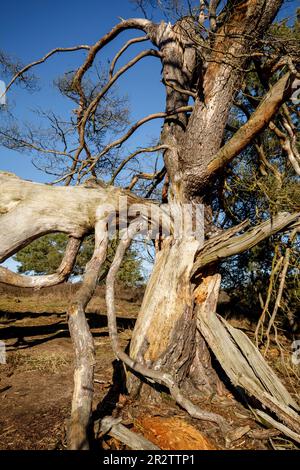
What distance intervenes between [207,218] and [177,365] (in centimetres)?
184

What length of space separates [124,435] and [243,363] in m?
1.49

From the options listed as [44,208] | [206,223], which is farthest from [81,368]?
[206,223]

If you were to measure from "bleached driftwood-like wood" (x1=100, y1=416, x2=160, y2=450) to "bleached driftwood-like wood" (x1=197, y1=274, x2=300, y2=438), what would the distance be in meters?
1.18

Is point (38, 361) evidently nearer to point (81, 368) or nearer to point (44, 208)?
point (44, 208)

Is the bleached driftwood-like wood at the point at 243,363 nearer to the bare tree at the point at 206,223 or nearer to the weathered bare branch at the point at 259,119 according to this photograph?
the bare tree at the point at 206,223

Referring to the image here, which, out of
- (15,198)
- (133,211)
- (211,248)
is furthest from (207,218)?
(15,198)

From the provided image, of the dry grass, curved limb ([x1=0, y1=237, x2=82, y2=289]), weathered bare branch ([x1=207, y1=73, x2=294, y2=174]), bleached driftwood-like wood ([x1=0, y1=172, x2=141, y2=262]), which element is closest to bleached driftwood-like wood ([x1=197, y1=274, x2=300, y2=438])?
weathered bare branch ([x1=207, y1=73, x2=294, y2=174])

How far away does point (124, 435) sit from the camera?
2236mm

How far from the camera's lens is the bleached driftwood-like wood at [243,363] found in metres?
2.71

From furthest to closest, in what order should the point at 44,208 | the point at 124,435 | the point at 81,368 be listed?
1. the point at 44,208
2. the point at 124,435
3. the point at 81,368

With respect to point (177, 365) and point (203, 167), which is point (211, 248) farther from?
point (177, 365)

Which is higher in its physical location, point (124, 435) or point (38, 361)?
point (124, 435)

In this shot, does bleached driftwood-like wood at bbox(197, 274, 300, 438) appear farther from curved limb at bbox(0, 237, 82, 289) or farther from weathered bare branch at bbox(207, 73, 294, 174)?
curved limb at bbox(0, 237, 82, 289)

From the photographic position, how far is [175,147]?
13.1 ft
